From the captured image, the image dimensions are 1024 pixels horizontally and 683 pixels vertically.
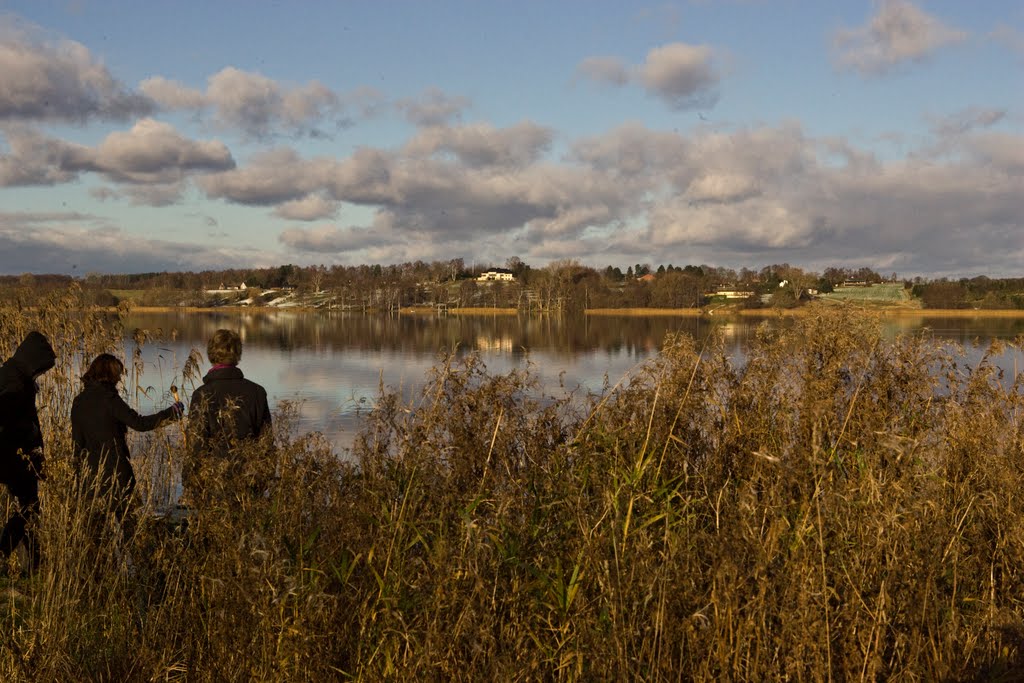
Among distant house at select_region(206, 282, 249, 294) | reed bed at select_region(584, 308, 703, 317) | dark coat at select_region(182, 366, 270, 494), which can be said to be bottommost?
reed bed at select_region(584, 308, 703, 317)

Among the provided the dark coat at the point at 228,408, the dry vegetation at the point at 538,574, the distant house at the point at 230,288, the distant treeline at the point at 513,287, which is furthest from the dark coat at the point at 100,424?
the distant house at the point at 230,288

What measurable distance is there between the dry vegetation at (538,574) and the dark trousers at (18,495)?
713mm

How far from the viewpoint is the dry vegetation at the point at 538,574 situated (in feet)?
10.0

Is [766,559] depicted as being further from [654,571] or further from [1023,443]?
[1023,443]

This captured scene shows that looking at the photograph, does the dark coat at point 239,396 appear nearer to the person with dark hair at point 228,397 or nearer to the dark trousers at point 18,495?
the person with dark hair at point 228,397

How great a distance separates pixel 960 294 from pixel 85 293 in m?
97.0

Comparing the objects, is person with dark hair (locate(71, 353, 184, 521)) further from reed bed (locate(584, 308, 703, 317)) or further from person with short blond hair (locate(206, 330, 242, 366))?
reed bed (locate(584, 308, 703, 317))

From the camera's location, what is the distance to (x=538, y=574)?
3.65 m

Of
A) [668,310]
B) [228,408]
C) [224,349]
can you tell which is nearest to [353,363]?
[224,349]

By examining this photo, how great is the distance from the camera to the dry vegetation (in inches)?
120

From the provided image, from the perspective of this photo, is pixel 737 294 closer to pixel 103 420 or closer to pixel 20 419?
pixel 103 420

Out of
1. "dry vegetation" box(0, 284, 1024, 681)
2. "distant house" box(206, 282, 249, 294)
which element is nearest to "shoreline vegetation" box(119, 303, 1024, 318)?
"dry vegetation" box(0, 284, 1024, 681)

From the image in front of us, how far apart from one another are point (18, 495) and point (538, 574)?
447 centimetres

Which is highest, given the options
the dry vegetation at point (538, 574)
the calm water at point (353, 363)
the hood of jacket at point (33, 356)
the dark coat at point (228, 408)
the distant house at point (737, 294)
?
the distant house at point (737, 294)
